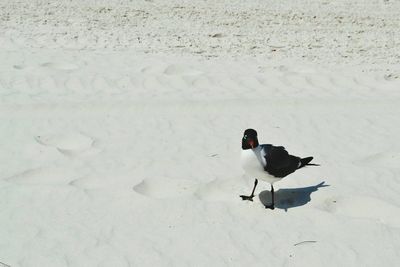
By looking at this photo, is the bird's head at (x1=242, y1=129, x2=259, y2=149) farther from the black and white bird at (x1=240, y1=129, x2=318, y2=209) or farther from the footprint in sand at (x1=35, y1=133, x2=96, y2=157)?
the footprint in sand at (x1=35, y1=133, x2=96, y2=157)

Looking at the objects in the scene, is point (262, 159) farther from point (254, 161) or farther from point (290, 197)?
point (290, 197)

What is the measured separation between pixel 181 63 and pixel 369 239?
5140mm

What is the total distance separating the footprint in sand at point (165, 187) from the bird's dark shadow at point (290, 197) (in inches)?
25.4

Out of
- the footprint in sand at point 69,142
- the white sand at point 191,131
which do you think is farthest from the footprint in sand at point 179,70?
the footprint in sand at point 69,142

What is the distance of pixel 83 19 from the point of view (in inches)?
427

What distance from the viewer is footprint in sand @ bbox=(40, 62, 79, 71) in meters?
8.59

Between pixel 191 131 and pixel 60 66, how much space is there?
308cm

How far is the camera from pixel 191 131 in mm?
6539

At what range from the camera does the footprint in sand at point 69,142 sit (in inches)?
235

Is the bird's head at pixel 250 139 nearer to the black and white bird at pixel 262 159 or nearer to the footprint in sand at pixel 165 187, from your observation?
the black and white bird at pixel 262 159

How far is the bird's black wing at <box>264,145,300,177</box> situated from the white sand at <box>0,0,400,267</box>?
0.37 metres

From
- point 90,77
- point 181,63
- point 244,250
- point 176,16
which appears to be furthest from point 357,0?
point 244,250

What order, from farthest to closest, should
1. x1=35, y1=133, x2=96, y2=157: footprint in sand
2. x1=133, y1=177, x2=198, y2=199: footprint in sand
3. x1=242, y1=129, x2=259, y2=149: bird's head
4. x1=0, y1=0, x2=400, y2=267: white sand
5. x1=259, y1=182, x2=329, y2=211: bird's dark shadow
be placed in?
x1=35, y1=133, x2=96, y2=157: footprint in sand
x1=133, y1=177, x2=198, y2=199: footprint in sand
x1=259, y1=182, x2=329, y2=211: bird's dark shadow
x1=242, y1=129, x2=259, y2=149: bird's head
x1=0, y1=0, x2=400, y2=267: white sand

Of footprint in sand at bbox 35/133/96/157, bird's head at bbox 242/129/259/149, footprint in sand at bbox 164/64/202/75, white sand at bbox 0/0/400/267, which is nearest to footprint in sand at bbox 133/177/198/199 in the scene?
white sand at bbox 0/0/400/267
